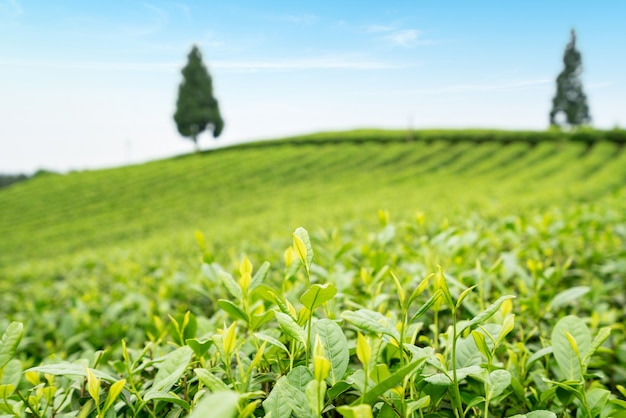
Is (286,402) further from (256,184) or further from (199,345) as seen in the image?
(256,184)

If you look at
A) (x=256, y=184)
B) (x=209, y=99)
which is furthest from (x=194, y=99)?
(x=256, y=184)

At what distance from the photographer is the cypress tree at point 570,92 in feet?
135

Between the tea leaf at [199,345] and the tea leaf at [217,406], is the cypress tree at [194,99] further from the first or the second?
the tea leaf at [217,406]

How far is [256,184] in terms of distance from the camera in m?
24.9

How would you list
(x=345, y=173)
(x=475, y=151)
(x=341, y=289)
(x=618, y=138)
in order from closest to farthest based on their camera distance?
(x=341, y=289)
(x=345, y=173)
(x=475, y=151)
(x=618, y=138)

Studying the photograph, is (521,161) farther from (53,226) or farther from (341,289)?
(341,289)

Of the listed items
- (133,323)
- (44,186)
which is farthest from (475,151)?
(133,323)

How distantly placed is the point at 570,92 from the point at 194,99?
1281 inches

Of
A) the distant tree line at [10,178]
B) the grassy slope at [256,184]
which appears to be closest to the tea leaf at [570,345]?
the grassy slope at [256,184]

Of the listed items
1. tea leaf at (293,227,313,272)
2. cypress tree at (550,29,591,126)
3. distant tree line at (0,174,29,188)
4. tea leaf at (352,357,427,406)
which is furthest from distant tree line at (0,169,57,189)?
tea leaf at (352,357,427,406)

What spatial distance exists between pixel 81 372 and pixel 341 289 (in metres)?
0.77

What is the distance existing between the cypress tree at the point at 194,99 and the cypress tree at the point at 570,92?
2980cm

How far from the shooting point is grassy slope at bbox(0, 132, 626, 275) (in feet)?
54.6

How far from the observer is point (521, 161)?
87.9 feet
